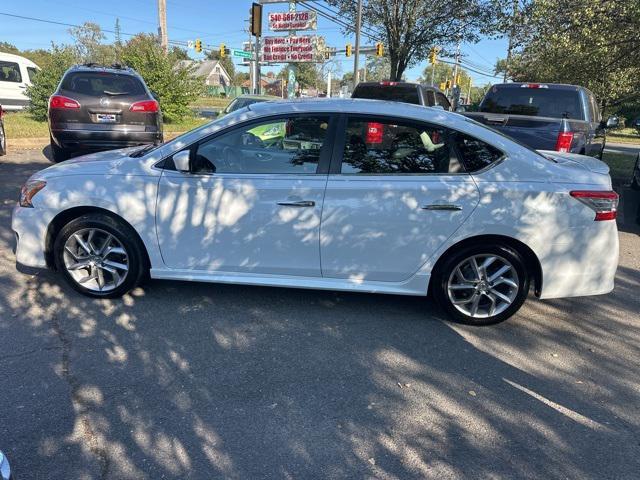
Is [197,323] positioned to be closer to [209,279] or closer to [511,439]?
[209,279]

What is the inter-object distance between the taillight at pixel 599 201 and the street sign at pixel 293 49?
20491 mm

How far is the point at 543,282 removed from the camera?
389cm

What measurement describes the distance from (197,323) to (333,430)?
1575 mm

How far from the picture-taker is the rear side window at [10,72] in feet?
66.1

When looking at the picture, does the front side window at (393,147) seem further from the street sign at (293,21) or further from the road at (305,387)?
the street sign at (293,21)

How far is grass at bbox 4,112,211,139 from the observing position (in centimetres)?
1275

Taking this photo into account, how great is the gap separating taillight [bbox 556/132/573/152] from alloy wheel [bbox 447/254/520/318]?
3.91 m

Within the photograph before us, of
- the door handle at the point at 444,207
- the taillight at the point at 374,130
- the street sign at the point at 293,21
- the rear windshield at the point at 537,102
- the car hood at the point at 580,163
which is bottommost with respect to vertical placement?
the door handle at the point at 444,207

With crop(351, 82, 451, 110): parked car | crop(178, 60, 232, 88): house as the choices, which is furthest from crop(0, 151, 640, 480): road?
crop(178, 60, 232, 88): house

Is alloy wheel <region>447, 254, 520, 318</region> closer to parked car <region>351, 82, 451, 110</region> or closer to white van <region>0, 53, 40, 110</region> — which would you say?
parked car <region>351, 82, 451, 110</region>

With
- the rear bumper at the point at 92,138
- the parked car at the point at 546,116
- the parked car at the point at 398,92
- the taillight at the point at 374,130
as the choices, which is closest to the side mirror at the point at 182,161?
the taillight at the point at 374,130

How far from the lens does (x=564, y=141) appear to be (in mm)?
7020

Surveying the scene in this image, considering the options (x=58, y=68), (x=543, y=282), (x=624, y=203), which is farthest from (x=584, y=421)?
(x=58, y=68)

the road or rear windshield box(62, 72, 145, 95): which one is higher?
rear windshield box(62, 72, 145, 95)
